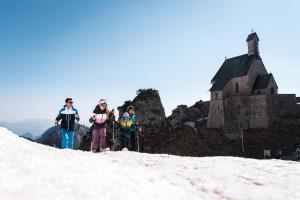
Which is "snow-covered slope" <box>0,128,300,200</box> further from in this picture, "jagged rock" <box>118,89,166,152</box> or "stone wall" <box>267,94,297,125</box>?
"stone wall" <box>267,94,297,125</box>

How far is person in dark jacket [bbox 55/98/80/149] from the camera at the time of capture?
11.7 meters

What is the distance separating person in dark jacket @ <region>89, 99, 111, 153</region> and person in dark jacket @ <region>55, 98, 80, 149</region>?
76cm

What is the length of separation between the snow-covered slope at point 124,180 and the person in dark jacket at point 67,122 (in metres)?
5.17

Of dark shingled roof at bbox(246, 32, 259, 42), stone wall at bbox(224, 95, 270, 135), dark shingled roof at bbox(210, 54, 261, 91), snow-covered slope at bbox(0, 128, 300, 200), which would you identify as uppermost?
dark shingled roof at bbox(246, 32, 259, 42)

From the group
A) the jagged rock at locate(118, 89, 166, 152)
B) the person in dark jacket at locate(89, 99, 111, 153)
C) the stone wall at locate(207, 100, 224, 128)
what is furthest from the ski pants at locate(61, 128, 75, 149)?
the stone wall at locate(207, 100, 224, 128)

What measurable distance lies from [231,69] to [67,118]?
51090mm

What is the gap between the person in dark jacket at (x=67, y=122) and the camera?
11734 millimetres

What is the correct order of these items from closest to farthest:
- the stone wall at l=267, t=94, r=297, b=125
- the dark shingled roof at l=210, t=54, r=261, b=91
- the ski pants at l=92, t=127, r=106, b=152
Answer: the ski pants at l=92, t=127, r=106, b=152 < the stone wall at l=267, t=94, r=297, b=125 < the dark shingled roof at l=210, t=54, r=261, b=91

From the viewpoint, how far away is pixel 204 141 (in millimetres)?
51625

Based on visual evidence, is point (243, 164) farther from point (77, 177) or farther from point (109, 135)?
point (109, 135)

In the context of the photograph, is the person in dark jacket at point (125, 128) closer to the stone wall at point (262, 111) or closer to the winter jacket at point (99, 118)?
the winter jacket at point (99, 118)

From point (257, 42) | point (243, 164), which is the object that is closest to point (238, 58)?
point (257, 42)

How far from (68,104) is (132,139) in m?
4.02

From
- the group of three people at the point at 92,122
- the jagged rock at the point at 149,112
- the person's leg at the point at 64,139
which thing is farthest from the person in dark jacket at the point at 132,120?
the jagged rock at the point at 149,112
